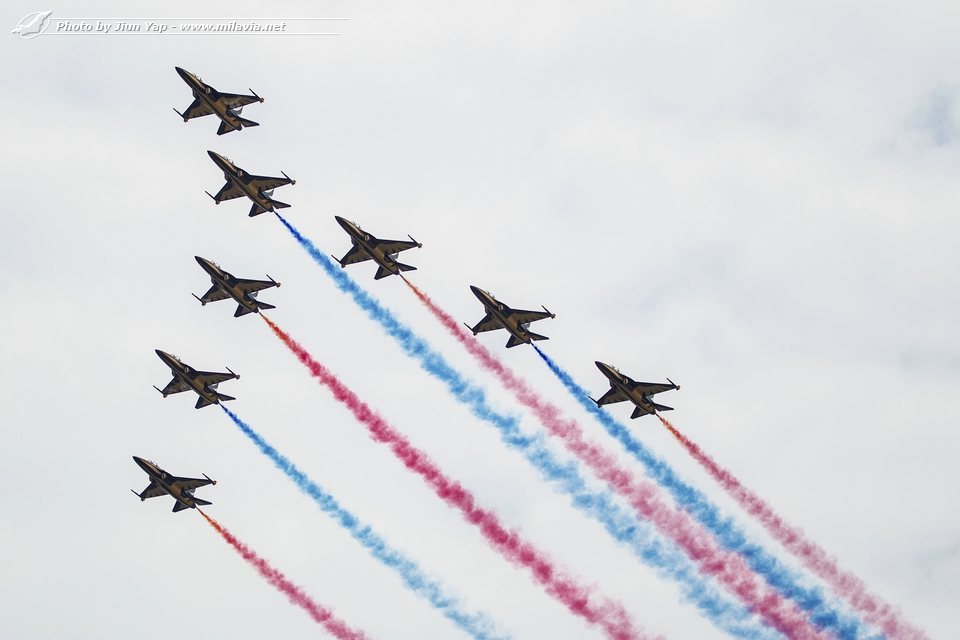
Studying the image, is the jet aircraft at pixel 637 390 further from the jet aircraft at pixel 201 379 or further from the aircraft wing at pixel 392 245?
the jet aircraft at pixel 201 379

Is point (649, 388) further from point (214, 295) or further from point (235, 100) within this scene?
point (235, 100)

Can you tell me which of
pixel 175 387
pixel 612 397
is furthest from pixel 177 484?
pixel 612 397

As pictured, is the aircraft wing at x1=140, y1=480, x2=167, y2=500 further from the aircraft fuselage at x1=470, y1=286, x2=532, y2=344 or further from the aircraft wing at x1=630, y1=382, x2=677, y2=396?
the aircraft wing at x1=630, y1=382, x2=677, y2=396

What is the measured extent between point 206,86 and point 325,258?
58.7ft

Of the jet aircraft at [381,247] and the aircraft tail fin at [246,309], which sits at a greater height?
the jet aircraft at [381,247]

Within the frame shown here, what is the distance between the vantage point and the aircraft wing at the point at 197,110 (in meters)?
109

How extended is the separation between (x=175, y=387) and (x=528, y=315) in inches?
1237

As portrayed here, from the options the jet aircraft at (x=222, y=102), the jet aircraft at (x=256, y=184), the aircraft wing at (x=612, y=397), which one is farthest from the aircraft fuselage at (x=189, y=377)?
the aircraft wing at (x=612, y=397)

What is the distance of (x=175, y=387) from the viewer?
109 m

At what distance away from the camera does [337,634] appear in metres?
97.7

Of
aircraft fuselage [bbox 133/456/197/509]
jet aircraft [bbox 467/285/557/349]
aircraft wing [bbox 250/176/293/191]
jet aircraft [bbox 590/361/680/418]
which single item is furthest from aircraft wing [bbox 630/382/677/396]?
aircraft fuselage [bbox 133/456/197/509]

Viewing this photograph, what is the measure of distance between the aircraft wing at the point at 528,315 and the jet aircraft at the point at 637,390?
6.41 meters

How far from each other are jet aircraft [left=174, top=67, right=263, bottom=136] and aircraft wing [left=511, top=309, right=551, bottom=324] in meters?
28.2

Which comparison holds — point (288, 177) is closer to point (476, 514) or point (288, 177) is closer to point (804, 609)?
point (476, 514)
